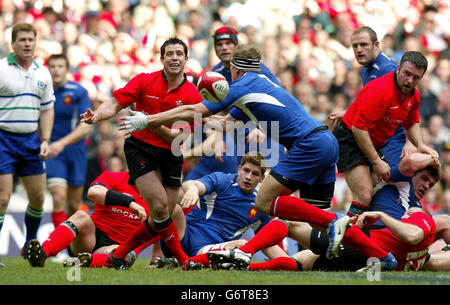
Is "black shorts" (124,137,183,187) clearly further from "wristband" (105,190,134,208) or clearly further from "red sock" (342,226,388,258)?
"red sock" (342,226,388,258)

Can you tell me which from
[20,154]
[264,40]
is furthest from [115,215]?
[264,40]

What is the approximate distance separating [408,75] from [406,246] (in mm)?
1786

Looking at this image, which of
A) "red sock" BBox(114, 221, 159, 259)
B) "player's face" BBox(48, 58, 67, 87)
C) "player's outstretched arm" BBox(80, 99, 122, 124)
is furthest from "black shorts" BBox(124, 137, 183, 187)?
"player's face" BBox(48, 58, 67, 87)

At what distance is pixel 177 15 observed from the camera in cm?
1666

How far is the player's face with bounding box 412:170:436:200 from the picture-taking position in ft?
26.8

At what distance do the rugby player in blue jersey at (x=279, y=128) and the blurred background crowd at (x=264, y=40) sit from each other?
5472mm

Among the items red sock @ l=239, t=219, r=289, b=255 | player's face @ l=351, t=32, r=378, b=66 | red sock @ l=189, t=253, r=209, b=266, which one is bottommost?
red sock @ l=189, t=253, r=209, b=266

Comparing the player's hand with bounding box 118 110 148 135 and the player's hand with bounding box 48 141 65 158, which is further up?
the player's hand with bounding box 118 110 148 135

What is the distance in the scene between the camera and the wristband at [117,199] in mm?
7906

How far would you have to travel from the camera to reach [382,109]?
812 cm

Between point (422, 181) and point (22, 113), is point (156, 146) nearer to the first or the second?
point (22, 113)

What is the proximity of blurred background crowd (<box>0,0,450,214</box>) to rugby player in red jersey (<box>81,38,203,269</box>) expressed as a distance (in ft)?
15.1

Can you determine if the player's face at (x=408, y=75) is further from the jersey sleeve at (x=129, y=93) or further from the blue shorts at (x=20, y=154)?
the blue shorts at (x=20, y=154)
